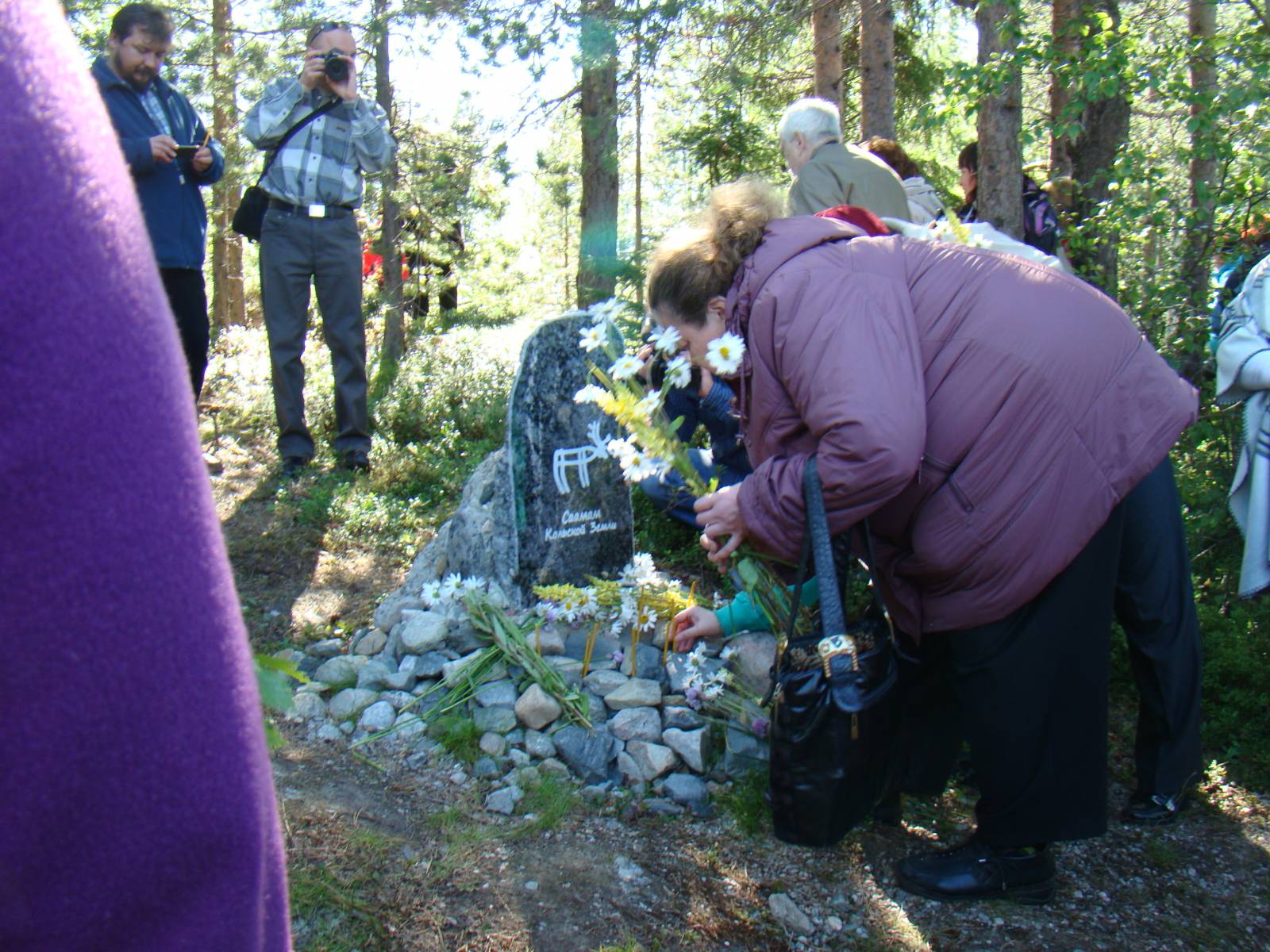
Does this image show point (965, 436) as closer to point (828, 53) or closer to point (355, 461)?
point (355, 461)

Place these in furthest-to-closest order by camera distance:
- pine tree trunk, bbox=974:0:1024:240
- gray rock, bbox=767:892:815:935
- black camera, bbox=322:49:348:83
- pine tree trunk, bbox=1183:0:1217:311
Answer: black camera, bbox=322:49:348:83 → pine tree trunk, bbox=974:0:1024:240 → pine tree trunk, bbox=1183:0:1217:311 → gray rock, bbox=767:892:815:935

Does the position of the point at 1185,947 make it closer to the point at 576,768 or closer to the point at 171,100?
the point at 576,768

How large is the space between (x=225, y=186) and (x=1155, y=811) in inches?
369

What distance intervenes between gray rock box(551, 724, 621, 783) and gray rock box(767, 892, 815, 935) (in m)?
0.81

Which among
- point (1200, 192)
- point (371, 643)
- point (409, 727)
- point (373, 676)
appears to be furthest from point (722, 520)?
point (1200, 192)

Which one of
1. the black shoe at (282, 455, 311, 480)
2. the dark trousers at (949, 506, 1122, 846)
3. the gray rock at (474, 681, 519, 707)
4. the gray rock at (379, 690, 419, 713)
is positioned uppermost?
the dark trousers at (949, 506, 1122, 846)

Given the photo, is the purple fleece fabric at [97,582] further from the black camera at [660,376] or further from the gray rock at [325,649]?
the gray rock at [325,649]

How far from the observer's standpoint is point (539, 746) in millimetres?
3645

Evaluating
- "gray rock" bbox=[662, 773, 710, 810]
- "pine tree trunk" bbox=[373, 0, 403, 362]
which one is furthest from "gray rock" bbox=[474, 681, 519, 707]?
"pine tree trunk" bbox=[373, 0, 403, 362]

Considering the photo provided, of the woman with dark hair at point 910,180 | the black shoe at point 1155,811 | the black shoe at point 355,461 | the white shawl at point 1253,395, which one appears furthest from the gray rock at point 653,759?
the black shoe at point 355,461

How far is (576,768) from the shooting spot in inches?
141

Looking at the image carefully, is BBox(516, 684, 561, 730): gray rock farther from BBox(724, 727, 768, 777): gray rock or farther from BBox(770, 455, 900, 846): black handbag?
Answer: BBox(770, 455, 900, 846): black handbag

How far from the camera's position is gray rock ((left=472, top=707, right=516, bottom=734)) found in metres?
3.72

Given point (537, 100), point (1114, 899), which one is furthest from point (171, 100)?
point (1114, 899)
